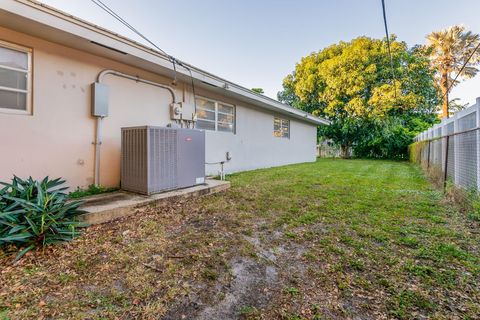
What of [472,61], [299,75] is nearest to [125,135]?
[299,75]

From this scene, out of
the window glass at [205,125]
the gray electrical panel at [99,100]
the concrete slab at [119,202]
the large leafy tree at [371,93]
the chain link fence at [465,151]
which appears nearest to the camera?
the concrete slab at [119,202]

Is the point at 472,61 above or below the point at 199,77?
above

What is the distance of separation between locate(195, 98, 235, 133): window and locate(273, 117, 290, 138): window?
10.2 ft

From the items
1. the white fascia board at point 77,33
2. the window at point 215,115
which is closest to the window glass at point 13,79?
the white fascia board at point 77,33

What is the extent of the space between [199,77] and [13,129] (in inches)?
146

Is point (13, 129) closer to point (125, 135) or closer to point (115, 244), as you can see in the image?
point (125, 135)

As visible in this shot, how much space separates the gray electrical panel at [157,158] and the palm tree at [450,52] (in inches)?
831

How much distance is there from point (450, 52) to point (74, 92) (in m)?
25.1

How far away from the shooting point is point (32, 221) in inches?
87.7

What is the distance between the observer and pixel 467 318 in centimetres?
136

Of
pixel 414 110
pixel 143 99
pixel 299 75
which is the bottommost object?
pixel 143 99

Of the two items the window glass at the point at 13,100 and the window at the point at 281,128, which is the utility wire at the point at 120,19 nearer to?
the window glass at the point at 13,100

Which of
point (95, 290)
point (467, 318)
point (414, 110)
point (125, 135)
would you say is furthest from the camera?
point (414, 110)

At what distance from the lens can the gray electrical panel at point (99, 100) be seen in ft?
13.3
